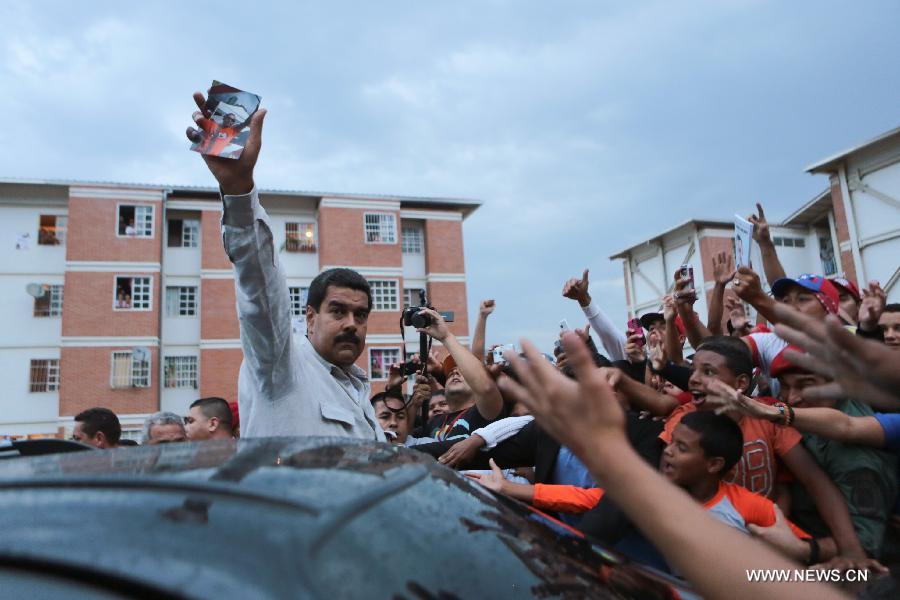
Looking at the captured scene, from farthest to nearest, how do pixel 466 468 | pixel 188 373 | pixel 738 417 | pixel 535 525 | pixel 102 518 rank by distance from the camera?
1. pixel 188 373
2. pixel 466 468
3. pixel 738 417
4. pixel 535 525
5. pixel 102 518

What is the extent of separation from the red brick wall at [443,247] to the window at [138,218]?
11.5m

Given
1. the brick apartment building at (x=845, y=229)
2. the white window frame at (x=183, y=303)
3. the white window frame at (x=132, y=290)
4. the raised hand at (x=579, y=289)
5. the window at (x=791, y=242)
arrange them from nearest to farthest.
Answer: the raised hand at (x=579, y=289), the brick apartment building at (x=845, y=229), the white window frame at (x=132, y=290), the white window frame at (x=183, y=303), the window at (x=791, y=242)

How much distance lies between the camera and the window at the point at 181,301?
83.2 ft

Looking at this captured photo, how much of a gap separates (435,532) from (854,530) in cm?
244

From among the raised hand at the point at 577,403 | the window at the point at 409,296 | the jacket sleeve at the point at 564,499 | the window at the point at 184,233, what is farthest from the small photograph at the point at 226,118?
the window at the point at 184,233

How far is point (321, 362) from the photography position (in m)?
2.81

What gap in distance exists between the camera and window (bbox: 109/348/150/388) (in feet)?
76.5

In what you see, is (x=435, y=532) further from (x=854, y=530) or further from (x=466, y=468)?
(x=854, y=530)

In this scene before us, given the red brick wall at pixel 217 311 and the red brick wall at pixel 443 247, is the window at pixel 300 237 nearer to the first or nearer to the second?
the red brick wall at pixel 217 311

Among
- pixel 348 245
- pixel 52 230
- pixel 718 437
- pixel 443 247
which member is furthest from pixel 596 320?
pixel 52 230

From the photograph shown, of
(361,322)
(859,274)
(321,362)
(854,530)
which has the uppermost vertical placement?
(859,274)

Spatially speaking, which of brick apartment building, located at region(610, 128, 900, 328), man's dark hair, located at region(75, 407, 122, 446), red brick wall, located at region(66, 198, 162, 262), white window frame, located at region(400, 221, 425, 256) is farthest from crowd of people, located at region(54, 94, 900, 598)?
white window frame, located at region(400, 221, 425, 256)

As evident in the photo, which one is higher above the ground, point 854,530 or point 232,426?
point 232,426

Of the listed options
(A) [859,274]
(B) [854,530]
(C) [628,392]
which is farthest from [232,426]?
(A) [859,274]
